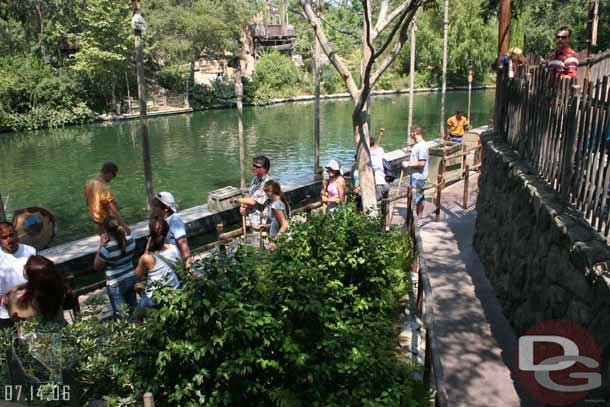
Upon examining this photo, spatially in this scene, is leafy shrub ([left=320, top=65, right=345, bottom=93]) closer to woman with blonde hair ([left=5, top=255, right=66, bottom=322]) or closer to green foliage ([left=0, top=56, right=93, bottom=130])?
green foliage ([left=0, top=56, right=93, bottom=130])

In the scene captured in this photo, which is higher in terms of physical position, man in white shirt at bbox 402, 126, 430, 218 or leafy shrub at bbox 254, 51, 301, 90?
leafy shrub at bbox 254, 51, 301, 90

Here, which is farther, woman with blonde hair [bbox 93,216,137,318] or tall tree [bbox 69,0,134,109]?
tall tree [bbox 69,0,134,109]

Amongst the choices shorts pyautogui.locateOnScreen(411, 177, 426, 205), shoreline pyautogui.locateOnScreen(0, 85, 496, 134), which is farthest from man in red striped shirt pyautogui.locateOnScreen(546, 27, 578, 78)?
shoreline pyautogui.locateOnScreen(0, 85, 496, 134)

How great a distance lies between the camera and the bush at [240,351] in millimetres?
3295

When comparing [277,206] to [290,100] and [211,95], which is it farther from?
[290,100]

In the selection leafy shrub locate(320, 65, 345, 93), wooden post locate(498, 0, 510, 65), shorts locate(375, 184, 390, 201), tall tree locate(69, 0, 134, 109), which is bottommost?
shorts locate(375, 184, 390, 201)

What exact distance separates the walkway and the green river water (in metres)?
8.71

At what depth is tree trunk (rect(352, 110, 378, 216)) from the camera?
25.0 feet

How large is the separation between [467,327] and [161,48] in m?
41.4

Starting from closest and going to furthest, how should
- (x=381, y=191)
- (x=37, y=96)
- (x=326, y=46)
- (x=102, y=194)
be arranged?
(x=102, y=194), (x=326, y=46), (x=381, y=191), (x=37, y=96)

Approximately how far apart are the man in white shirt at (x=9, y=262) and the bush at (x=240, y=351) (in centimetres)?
125

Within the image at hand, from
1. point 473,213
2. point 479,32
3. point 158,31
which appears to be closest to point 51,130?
point 158,31

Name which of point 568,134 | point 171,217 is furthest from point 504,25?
point 171,217

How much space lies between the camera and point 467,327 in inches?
218
